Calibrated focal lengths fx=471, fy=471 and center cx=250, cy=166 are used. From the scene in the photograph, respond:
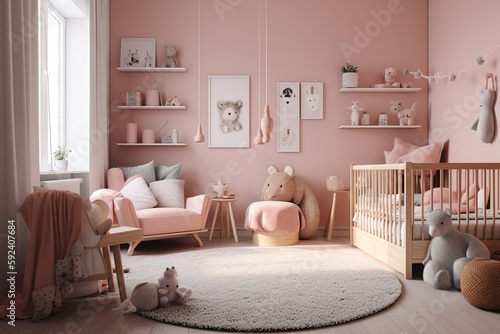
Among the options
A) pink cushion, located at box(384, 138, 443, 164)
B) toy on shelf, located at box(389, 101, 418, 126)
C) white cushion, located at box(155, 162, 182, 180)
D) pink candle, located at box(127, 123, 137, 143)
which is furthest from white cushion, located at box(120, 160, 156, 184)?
toy on shelf, located at box(389, 101, 418, 126)

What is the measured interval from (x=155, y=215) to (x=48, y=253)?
5.68 feet

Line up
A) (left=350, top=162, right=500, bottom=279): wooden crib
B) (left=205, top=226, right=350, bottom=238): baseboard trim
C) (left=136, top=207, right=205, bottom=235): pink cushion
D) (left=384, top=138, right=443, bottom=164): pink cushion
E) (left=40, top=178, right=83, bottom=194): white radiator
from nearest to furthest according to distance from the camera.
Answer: (left=350, top=162, right=500, bottom=279): wooden crib < (left=40, top=178, right=83, bottom=194): white radiator < (left=136, top=207, right=205, bottom=235): pink cushion < (left=384, top=138, right=443, bottom=164): pink cushion < (left=205, top=226, right=350, bottom=238): baseboard trim

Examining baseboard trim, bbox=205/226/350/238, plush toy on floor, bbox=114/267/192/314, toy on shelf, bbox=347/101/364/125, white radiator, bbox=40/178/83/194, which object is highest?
toy on shelf, bbox=347/101/364/125

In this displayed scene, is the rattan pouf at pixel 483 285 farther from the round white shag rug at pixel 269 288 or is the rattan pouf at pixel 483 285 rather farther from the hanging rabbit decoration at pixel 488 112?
the hanging rabbit decoration at pixel 488 112

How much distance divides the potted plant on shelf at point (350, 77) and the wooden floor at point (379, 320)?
2599 mm

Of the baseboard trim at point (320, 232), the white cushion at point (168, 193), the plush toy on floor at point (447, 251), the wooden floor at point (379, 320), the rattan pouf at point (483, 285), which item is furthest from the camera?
the baseboard trim at point (320, 232)

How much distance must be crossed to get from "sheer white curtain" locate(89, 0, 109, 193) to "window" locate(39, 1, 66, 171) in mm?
256

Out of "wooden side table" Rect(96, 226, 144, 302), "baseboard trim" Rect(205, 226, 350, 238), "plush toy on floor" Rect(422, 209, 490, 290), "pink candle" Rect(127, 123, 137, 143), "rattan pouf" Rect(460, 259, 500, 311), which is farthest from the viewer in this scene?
"baseboard trim" Rect(205, 226, 350, 238)

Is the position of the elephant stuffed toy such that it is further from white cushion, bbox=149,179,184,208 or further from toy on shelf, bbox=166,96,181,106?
toy on shelf, bbox=166,96,181,106

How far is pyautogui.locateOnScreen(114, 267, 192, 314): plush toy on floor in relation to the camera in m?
2.27

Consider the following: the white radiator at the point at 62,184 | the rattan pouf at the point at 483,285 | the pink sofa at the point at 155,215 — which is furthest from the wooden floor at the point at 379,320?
the pink sofa at the point at 155,215

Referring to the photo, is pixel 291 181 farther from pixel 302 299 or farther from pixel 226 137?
pixel 302 299

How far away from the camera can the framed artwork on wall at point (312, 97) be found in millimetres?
4914

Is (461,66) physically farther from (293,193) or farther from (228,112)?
(228,112)
